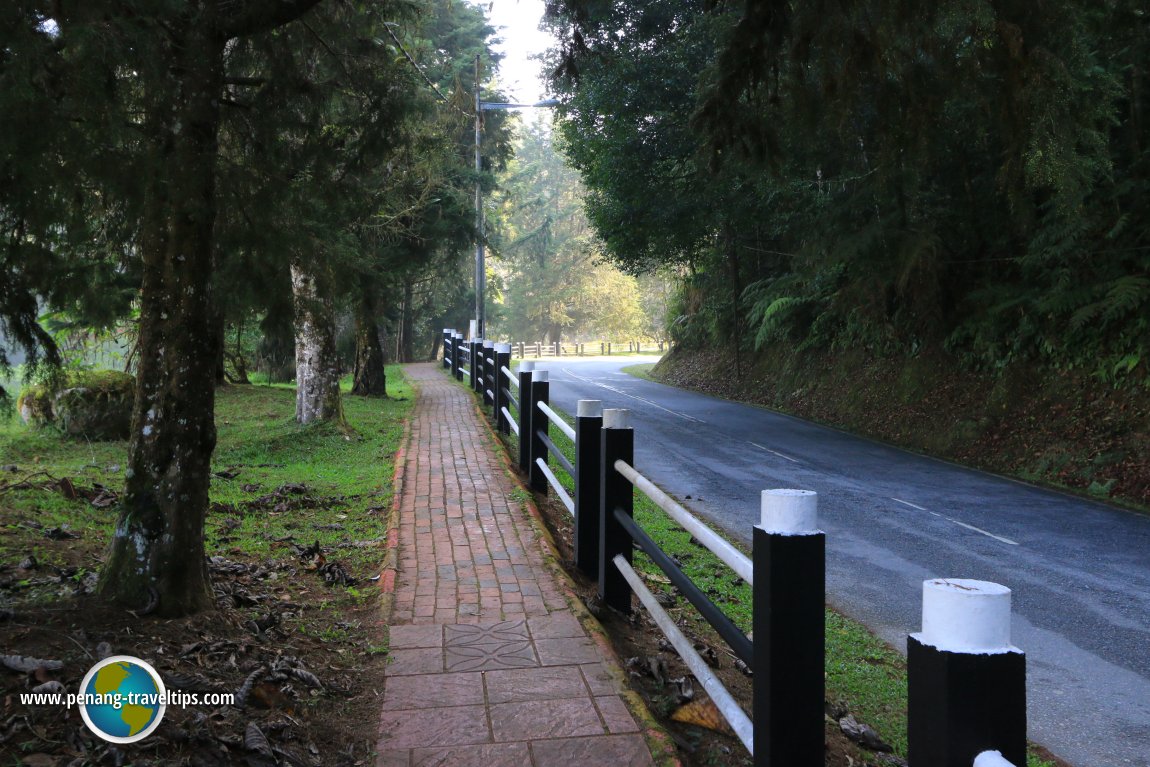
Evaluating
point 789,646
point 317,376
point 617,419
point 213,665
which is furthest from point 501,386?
point 789,646

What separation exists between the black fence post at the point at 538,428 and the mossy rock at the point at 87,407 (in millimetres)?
6343

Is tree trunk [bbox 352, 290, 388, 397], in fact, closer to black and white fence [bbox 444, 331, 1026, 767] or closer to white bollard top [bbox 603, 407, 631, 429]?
white bollard top [bbox 603, 407, 631, 429]

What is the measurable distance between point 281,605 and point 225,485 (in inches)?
174

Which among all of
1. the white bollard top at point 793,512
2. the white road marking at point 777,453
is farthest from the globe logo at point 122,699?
the white road marking at point 777,453

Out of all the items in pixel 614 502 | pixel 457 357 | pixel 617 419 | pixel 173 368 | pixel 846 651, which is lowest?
pixel 846 651

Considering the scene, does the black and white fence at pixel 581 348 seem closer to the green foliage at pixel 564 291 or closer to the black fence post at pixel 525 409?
the green foliage at pixel 564 291

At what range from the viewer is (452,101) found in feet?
49.0

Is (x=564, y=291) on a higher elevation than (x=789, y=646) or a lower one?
higher

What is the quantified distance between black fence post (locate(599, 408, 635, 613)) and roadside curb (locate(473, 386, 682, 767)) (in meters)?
0.24

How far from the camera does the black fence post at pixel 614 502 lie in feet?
17.2

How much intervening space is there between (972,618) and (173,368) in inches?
162

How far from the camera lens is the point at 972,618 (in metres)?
1.72

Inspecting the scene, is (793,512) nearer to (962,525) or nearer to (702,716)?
(702,716)

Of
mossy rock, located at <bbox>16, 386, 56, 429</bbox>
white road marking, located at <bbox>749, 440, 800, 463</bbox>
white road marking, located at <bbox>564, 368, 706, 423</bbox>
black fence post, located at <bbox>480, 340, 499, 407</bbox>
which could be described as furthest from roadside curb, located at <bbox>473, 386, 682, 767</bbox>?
white road marking, located at <bbox>564, 368, 706, 423</bbox>
